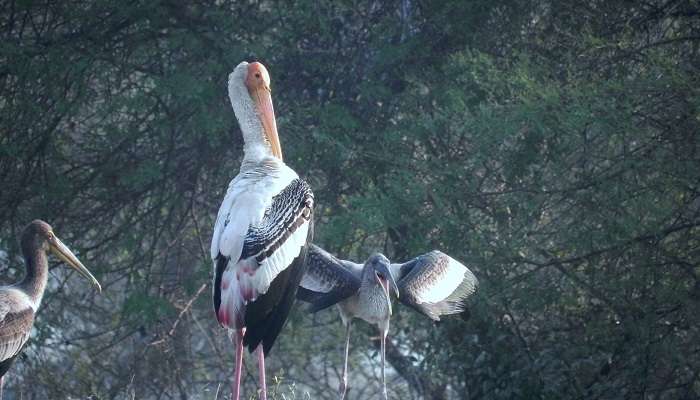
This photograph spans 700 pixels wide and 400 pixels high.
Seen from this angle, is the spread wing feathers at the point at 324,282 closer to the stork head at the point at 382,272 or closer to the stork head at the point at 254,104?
the stork head at the point at 382,272

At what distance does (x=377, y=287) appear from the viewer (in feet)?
27.7

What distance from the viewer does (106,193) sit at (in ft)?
36.6

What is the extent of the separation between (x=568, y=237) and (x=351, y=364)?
400 cm

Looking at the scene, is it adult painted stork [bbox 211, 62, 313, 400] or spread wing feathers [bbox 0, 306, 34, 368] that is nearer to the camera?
adult painted stork [bbox 211, 62, 313, 400]

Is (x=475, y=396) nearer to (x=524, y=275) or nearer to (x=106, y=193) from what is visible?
(x=524, y=275)

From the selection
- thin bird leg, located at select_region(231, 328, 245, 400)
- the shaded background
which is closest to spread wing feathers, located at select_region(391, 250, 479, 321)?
the shaded background

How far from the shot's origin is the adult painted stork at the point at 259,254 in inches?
276

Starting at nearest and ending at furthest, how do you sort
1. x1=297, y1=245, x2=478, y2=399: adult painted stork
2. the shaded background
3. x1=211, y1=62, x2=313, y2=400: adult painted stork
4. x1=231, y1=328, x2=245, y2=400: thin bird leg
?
x1=211, y1=62, x2=313, y2=400: adult painted stork < x1=231, y1=328, x2=245, y2=400: thin bird leg < x1=297, y1=245, x2=478, y2=399: adult painted stork < the shaded background

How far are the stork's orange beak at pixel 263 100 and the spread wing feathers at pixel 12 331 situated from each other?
1760mm

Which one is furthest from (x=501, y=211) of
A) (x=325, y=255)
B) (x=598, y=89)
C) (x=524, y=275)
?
(x=325, y=255)

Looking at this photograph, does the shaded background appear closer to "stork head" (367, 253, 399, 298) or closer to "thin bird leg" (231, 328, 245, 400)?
"stork head" (367, 253, 399, 298)

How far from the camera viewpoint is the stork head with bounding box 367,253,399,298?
8320mm

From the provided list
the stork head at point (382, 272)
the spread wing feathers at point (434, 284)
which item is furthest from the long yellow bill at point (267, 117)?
the spread wing feathers at point (434, 284)

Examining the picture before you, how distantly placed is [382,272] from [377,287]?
0.14 meters
